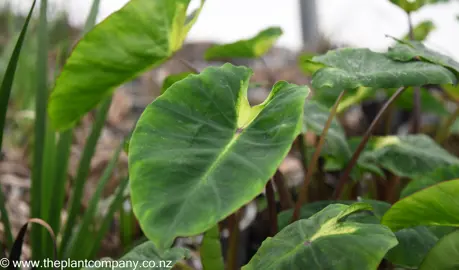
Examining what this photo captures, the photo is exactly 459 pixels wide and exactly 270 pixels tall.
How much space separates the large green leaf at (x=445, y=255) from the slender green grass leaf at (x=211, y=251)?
27 cm

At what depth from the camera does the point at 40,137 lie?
93 centimetres

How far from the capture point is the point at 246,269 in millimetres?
548

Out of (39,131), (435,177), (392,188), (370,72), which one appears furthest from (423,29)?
(39,131)

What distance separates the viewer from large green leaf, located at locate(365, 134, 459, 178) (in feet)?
2.91

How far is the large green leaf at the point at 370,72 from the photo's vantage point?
0.58 meters

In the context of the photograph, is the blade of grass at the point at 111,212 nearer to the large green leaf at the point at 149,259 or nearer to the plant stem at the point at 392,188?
the large green leaf at the point at 149,259

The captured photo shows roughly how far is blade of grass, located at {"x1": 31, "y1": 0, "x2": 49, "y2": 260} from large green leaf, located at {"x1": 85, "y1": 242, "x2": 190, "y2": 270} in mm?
350

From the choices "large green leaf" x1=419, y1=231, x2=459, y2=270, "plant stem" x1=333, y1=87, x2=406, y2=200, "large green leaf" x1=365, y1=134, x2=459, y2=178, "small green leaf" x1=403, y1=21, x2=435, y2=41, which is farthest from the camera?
"small green leaf" x1=403, y1=21, x2=435, y2=41

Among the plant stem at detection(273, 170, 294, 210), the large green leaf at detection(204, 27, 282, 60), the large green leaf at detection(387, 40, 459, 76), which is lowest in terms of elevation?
the plant stem at detection(273, 170, 294, 210)

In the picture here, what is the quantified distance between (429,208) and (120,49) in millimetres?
496

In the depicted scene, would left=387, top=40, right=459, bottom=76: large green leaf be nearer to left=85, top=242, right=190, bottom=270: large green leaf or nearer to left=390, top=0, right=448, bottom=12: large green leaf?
left=390, top=0, right=448, bottom=12: large green leaf

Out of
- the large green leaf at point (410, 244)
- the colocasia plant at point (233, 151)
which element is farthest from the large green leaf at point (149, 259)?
the large green leaf at point (410, 244)

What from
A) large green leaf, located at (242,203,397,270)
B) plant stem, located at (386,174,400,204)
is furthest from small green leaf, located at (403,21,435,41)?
large green leaf, located at (242,203,397,270)

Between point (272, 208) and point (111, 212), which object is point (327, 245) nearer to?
point (272, 208)
